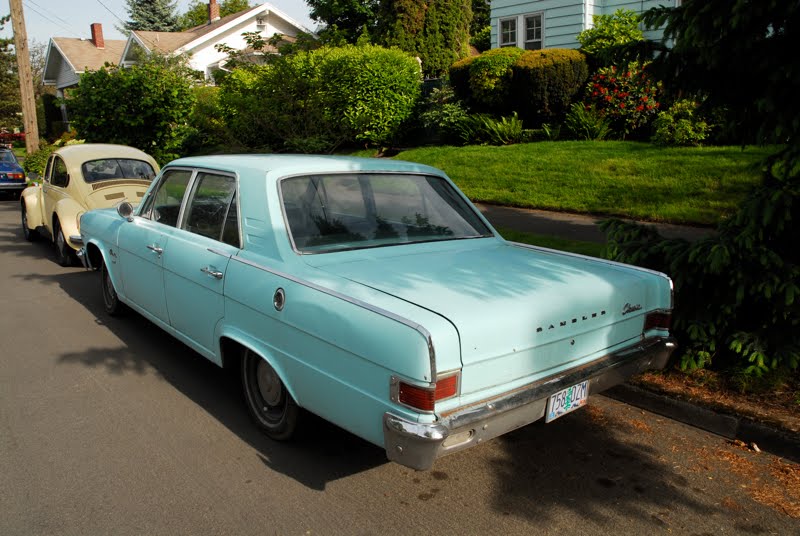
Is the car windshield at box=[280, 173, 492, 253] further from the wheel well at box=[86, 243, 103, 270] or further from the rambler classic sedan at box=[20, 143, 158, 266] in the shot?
the rambler classic sedan at box=[20, 143, 158, 266]

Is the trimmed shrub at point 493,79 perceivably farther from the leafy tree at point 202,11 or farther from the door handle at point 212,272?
the leafy tree at point 202,11

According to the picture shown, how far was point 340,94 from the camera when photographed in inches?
681

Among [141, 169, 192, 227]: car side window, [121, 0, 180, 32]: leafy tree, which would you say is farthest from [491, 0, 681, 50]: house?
[121, 0, 180, 32]: leafy tree

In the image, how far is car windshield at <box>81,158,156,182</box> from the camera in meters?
9.61

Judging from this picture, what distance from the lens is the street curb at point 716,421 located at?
3885mm

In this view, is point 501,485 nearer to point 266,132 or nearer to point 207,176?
point 207,176

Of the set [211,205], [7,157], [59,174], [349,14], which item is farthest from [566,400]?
[349,14]

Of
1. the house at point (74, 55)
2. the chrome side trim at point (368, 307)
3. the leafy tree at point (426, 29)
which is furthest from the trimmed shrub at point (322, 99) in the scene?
the house at point (74, 55)

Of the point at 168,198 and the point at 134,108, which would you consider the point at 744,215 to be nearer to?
the point at 168,198

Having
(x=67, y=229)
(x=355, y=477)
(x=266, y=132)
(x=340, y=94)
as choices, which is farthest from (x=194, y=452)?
(x=340, y=94)

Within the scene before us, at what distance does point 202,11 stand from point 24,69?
53.3m

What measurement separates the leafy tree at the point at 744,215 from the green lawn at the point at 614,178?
13.2 ft

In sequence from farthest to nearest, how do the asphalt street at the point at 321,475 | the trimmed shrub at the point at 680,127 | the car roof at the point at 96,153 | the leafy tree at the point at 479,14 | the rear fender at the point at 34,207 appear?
the leafy tree at the point at 479,14 < the trimmed shrub at the point at 680,127 < the rear fender at the point at 34,207 < the car roof at the point at 96,153 < the asphalt street at the point at 321,475

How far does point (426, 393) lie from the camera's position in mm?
2818
